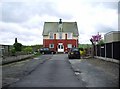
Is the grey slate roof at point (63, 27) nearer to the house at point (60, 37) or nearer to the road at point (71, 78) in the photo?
the house at point (60, 37)

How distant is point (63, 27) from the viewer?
8594cm

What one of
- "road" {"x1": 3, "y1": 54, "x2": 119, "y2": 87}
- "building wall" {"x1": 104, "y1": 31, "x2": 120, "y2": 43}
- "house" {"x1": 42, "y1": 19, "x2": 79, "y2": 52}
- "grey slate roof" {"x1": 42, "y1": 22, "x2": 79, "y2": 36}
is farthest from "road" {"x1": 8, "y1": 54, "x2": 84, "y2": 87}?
"grey slate roof" {"x1": 42, "y1": 22, "x2": 79, "y2": 36}

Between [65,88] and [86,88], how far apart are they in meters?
0.85

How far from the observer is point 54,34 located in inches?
3327

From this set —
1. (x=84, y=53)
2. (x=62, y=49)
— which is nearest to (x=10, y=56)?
(x=84, y=53)

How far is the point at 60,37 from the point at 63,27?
133 inches

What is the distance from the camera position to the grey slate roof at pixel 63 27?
84250mm

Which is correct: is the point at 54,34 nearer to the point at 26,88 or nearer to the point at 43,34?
the point at 43,34

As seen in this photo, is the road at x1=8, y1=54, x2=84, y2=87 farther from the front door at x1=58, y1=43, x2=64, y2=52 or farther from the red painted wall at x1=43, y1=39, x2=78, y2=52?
the red painted wall at x1=43, y1=39, x2=78, y2=52

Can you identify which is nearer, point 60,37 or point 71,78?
point 71,78

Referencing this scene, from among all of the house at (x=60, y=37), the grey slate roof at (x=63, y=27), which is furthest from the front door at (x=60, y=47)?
the grey slate roof at (x=63, y=27)

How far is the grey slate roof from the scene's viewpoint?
276 ft

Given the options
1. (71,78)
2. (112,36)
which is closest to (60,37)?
(112,36)

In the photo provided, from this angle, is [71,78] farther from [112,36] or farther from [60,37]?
[60,37]
